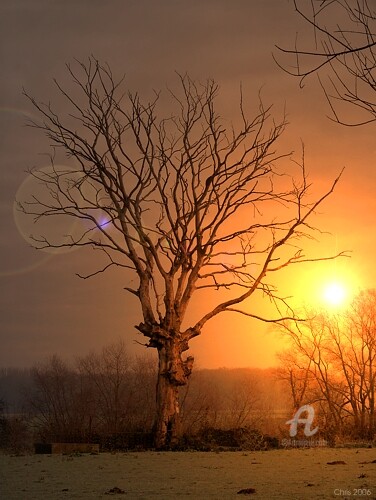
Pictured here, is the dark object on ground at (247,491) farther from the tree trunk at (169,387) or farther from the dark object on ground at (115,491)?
the tree trunk at (169,387)

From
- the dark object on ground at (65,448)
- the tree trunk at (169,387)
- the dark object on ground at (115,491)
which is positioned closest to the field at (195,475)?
the dark object on ground at (115,491)

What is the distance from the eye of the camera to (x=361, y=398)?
41.5m

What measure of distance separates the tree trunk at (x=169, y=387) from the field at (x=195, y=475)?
214 centimetres

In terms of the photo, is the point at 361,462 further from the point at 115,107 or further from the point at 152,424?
the point at 115,107

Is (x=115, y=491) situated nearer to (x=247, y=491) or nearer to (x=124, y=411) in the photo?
(x=247, y=491)

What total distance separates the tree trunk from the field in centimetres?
214

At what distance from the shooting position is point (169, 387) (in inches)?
663

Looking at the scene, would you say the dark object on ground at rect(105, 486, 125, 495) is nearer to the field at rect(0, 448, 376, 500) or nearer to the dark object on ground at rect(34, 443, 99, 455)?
the field at rect(0, 448, 376, 500)

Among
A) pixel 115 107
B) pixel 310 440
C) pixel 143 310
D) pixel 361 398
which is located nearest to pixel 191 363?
pixel 143 310

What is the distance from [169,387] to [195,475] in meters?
6.41

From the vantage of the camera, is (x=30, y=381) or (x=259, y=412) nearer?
(x=259, y=412)

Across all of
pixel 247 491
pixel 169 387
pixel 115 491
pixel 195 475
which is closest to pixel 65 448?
pixel 169 387

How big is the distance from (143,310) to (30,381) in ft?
93.7

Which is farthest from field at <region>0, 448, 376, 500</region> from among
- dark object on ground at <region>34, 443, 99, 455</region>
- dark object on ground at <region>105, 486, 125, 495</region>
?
dark object on ground at <region>34, 443, 99, 455</region>
